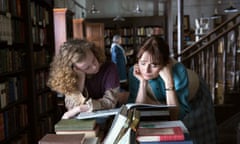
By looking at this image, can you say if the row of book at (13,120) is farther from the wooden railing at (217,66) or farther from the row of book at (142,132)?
the wooden railing at (217,66)

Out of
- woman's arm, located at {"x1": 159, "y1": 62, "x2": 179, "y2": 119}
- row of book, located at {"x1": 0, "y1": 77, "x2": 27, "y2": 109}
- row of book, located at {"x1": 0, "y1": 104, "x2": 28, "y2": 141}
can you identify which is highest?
woman's arm, located at {"x1": 159, "y1": 62, "x2": 179, "y2": 119}

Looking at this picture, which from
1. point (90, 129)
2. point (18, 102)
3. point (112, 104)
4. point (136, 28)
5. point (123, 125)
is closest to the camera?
point (123, 125)

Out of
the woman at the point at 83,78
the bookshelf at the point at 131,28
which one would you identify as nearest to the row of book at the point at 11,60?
the woman at the point at 83,78

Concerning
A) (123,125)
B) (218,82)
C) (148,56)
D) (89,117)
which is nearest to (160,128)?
(123,125)

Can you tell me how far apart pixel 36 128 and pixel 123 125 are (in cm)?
246

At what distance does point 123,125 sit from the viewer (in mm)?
897

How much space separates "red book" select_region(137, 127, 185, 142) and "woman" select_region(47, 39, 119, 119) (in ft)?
1.15

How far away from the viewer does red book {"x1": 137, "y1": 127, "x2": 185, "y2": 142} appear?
88cm

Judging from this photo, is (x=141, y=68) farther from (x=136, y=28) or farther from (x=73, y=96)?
(x=136, y=28)

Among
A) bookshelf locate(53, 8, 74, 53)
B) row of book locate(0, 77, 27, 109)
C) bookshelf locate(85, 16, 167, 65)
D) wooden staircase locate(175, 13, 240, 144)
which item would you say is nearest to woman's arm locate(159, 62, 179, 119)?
row of book locate(0, 77, 27, 109)

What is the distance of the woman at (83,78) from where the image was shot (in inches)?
49.3

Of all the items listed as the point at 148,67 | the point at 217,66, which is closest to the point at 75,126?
the point at 148,67

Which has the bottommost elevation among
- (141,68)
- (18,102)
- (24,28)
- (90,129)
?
(18,102)

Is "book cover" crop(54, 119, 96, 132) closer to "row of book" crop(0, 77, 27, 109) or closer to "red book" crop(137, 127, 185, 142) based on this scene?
"red book" crop(137, 127, 185, 142)
